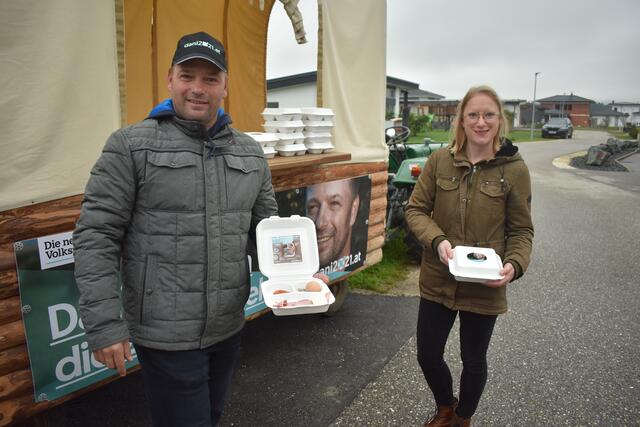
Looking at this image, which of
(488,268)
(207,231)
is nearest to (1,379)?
(207,231)

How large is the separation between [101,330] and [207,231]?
49cm

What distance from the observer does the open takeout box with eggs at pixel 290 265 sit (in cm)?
203

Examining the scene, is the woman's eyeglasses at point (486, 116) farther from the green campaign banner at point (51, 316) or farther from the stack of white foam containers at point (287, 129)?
the green campaign banner at point (51, 316)

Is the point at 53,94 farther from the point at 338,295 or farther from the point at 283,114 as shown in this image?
the point at 338,295

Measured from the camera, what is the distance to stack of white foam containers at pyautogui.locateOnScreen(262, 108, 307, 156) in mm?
3850

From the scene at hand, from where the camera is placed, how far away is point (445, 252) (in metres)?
2.36

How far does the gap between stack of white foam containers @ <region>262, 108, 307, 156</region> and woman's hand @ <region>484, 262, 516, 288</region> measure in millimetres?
2082

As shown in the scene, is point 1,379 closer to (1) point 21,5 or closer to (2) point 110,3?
(1) point 21,5

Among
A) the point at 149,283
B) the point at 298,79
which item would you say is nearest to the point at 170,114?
the point at 149,283

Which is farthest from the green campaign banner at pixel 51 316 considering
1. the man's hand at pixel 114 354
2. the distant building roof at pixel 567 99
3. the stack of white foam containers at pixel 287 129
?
the distant building roof at pixel 567 99

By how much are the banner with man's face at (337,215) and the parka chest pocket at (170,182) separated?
5.65ft

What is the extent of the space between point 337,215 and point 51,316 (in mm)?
2362

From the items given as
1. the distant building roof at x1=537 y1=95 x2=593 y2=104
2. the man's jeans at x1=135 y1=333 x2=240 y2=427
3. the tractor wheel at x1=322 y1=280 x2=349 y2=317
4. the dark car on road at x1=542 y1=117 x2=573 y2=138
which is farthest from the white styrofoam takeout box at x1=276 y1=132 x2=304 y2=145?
the distant building roof at x1=537 y1=95 x2=593 y2=104

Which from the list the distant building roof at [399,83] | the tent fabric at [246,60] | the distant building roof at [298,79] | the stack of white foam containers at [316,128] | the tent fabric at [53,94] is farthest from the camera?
the distant building roof at [399,83]
